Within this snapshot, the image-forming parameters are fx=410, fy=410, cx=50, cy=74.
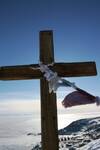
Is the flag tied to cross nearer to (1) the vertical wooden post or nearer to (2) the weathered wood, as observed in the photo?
(1) the vertical wooden post

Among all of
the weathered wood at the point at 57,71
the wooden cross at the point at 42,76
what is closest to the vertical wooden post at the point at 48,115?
the wooden cross at the point at 42,76

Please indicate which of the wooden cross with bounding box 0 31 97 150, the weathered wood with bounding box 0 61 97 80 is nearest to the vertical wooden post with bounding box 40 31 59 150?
the wooden cross with bounding box 0 31 97 150

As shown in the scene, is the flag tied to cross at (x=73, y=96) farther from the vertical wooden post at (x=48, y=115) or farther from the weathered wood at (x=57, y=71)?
the weathered wood at (x=57, y=71)

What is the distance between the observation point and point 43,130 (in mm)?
6676

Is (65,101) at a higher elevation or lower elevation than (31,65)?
lower

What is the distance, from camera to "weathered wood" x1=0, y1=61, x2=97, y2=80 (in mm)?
7156

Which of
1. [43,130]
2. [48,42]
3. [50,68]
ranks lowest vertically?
[43,130]

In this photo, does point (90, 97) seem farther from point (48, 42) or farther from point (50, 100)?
point (48, 42)

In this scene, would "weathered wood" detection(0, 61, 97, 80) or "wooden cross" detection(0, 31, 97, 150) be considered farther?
"weathered wood" detection(0, 61, 97, 80)

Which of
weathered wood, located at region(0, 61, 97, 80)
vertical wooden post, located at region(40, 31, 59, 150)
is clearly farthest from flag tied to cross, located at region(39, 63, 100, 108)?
weathered wood, located at region(0, 61, 97, 80)

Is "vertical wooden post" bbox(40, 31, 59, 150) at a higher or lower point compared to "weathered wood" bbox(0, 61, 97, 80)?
lower

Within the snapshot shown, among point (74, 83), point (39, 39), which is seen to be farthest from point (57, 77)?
point (39, 39)

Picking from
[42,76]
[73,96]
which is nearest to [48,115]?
→ [73,96]

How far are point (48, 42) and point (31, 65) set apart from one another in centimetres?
51
